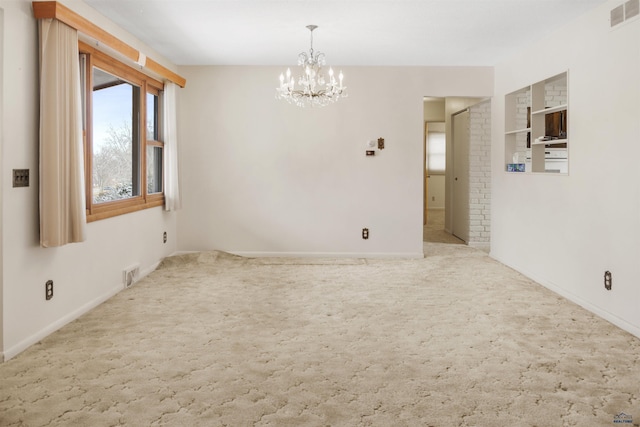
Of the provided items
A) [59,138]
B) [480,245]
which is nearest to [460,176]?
[480,245]

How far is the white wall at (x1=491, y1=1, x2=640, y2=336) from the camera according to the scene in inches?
142

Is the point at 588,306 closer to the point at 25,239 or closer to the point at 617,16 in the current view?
the point at 617,16

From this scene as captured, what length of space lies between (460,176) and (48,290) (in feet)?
20.6

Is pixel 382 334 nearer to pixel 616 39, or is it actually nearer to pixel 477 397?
pixel 477 397

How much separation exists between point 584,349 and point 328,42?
12.1ft

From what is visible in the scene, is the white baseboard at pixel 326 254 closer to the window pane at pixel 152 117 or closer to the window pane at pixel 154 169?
the window pane at pixel 154 169

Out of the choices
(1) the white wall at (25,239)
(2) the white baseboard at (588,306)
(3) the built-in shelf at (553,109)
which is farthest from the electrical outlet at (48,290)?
(3) the built-in shelf at (553,109)

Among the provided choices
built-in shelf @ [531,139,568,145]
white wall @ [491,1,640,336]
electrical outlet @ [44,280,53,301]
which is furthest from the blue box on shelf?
electrical outlet @ [44,280,53,301]

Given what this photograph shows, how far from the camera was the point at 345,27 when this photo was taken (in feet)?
15.5

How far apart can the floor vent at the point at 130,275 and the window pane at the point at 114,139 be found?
0.70 m

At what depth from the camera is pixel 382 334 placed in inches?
139

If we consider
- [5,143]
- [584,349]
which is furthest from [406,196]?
[5,143]

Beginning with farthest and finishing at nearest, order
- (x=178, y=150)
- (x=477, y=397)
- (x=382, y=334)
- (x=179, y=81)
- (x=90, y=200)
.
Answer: (x=178, y=150) → (x=179, y=81) → (x=90, y=200) → (x=382, y=334) → (x=477, y=397)

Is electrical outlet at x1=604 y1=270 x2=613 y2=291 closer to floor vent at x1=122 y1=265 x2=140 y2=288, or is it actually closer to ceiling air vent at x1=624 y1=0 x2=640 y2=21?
ceiling air vent at x1=624 y1=0 x2=640 y2=21
